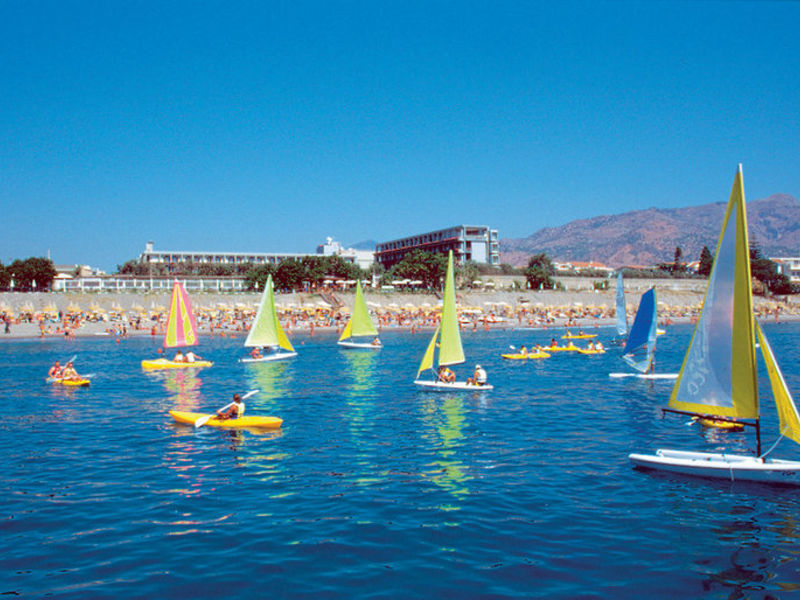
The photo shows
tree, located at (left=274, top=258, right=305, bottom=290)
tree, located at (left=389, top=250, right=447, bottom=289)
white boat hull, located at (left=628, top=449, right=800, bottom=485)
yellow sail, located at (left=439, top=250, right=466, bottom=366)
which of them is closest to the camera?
white boat hull, located at (left=628, top=449, right=800, bottom=485)

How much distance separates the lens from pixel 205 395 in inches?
1272

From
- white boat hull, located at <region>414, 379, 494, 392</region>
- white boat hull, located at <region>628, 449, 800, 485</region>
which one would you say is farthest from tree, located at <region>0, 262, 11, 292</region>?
white boat hull, located at <region>628, 449, 800, 485</region>

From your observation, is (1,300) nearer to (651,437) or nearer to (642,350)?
(642,350)

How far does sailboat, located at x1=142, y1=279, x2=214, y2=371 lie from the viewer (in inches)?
1703

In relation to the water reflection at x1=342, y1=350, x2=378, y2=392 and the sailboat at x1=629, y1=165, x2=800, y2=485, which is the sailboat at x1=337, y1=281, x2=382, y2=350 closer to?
the water reflection at x1=342, y1=350, x2=378, y2=392

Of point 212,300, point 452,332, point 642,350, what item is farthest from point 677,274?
point 452,332

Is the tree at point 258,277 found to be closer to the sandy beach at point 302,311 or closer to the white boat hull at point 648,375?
the sandy beach at point 302,311

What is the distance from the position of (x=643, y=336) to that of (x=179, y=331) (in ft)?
102

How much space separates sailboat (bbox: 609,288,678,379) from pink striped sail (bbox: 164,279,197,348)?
95.5 feet

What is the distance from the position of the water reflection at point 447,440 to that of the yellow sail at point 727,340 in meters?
6.57

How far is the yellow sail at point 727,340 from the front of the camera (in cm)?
1489

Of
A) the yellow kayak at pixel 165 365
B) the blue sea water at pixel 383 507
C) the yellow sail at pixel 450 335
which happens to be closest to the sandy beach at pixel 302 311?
the yellow kayak at pixel 165 365

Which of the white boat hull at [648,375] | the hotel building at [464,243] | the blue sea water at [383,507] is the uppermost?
the hotel building at [464,243]

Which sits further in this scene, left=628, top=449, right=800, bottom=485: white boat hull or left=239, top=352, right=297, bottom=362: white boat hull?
left=239, top=352, right=297, bottom=362: white boat hull
